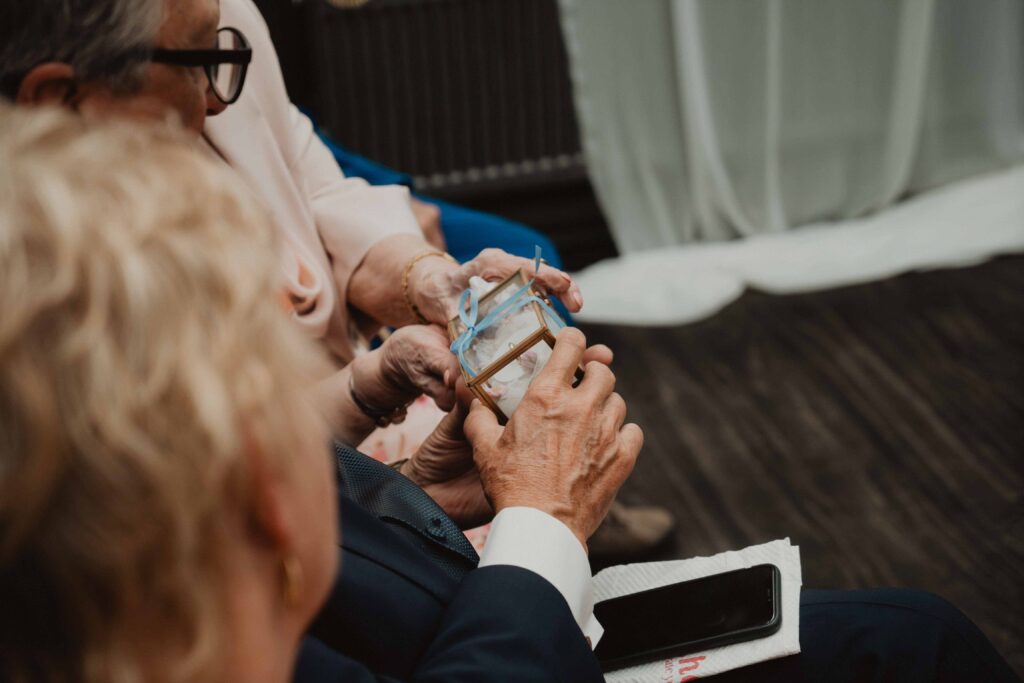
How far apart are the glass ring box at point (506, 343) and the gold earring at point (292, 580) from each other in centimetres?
53

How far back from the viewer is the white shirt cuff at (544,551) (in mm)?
1013

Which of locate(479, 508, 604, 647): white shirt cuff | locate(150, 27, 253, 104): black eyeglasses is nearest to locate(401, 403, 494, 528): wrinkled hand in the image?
locate(479, 508, 604, 647): white shirt cuff

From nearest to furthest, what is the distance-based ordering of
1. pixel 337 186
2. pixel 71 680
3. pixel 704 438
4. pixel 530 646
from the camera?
1. pixel 71 680
2. pixel 530 646
3. pixel 337 186
4. pixel 704 438

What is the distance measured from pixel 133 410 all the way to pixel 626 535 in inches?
66.0

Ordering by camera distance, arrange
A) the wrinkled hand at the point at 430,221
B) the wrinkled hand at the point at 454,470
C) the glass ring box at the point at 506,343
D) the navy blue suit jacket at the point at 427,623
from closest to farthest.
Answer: the navy blue suit jacket at the point at 427,623 < the glass ring box at the point at 506,343 < the wrinkled hand at the point at 454,470 < the wrinkled hand at the point at 430,221

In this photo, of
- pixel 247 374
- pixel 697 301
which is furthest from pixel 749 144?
pixel 247 374

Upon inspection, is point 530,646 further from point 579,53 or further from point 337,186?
point 579,53

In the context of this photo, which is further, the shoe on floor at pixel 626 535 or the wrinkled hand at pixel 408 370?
the shoe on floor at pixel 626 535

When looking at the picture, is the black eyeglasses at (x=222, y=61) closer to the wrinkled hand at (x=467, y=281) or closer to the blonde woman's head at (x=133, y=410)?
the wrinkled hand at (x=467, y=281)

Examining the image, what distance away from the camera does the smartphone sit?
113 cm

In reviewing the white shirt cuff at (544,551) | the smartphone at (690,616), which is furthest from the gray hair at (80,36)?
the smartphone at (690,616)

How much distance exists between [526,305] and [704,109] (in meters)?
1.96

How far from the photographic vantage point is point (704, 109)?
299 cm

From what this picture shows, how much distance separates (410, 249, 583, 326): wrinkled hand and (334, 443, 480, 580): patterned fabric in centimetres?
31
